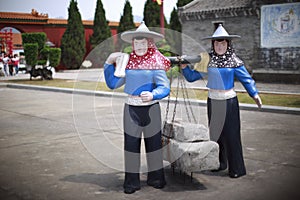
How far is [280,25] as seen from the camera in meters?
15.5

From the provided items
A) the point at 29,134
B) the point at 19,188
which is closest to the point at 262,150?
the point at 19,188

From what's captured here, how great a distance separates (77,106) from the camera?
10.8m

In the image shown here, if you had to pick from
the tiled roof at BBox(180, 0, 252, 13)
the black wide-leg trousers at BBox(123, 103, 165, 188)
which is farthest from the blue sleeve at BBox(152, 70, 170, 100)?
the tiled roof at BBox(180, 0, 252, 13)

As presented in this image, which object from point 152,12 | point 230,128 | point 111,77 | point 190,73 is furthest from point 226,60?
point 152,12

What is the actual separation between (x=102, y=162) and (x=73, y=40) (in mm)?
22085

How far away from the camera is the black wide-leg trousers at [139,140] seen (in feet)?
14.0

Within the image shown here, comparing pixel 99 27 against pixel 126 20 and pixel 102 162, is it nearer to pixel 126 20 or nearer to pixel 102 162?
pixel 126 20

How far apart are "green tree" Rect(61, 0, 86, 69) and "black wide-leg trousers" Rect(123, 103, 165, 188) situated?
905 inches

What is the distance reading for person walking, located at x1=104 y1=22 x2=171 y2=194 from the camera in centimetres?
418

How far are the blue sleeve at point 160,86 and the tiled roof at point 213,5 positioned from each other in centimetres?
1367

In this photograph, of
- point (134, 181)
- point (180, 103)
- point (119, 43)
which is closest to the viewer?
point (134, 181)

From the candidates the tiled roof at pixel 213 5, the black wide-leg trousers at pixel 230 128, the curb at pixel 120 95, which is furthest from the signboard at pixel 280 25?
the black wide-leg trousers at pixel 230 128

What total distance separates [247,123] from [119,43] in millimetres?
3544

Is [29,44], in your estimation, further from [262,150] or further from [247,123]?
[262,150]
